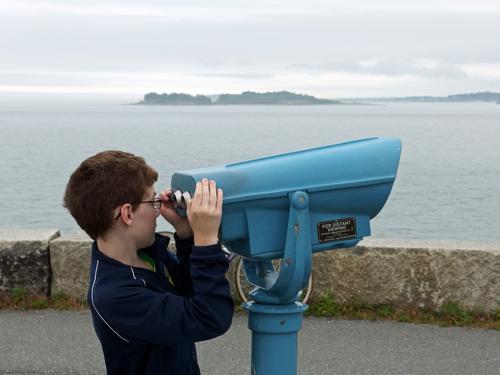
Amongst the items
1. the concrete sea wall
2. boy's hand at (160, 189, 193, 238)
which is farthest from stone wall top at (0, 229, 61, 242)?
boy's hand at (160, 189, 193, 238)

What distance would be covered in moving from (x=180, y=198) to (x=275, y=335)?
48 centimetres

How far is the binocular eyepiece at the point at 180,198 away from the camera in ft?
7.26

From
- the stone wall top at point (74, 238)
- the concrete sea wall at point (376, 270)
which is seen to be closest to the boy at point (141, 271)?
the concrete sea wall at point (376, 270)

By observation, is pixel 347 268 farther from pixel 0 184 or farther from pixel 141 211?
pixel 0 184

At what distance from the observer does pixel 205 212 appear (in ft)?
6.95

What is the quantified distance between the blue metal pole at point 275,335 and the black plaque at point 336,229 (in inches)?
9.1

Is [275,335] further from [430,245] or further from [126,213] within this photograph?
[430,245]

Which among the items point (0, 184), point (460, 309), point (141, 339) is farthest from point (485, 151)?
point (141, 339)

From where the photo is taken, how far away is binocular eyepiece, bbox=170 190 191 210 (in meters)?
2.21

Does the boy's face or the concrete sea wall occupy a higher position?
the boy's face

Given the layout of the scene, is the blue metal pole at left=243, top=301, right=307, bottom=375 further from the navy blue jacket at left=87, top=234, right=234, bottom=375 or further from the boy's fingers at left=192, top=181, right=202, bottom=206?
the boy's fingers at left=192, top=181, right=202, bottom=206

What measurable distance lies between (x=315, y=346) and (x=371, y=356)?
33cm

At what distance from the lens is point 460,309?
5168mm

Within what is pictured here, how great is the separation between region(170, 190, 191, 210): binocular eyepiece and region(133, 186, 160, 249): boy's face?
0.06m
